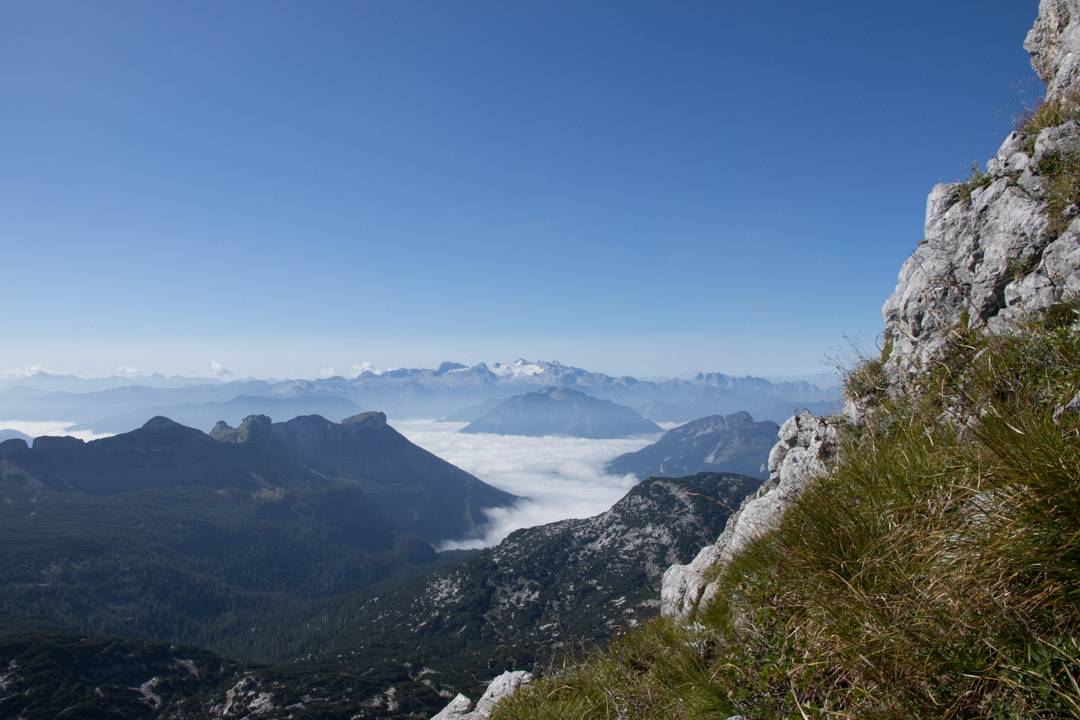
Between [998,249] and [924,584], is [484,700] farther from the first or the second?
[998,249]

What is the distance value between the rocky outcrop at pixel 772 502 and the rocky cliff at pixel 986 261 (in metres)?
0.06

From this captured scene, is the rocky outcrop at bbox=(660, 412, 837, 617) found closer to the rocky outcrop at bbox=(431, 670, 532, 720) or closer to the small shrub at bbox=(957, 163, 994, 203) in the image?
the rocky outcrop at bbox=(431, 670, 532, 720)

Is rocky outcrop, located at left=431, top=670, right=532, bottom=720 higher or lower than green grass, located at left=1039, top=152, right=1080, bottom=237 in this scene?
lower

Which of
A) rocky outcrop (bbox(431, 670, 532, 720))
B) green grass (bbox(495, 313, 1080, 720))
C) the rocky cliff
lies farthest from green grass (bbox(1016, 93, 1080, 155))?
rocky outcrop (bbox(431, 670, 532, 720))

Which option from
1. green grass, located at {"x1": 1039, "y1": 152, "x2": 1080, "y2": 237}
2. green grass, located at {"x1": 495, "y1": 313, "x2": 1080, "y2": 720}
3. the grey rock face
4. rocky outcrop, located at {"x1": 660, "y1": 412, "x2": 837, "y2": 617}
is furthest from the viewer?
the grey rock face

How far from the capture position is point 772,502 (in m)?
10.6

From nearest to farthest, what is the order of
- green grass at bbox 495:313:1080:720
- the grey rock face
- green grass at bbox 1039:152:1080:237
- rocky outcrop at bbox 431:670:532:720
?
green grass at bbox 495:313:1080:720 → green grass at bbox 1039:152:1080:237 → rocky outcrop at bbox 431:670:532:720 → the grey rock face

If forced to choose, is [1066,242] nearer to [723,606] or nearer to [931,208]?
[931,208]

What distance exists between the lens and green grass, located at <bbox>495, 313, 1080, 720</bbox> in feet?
10.9

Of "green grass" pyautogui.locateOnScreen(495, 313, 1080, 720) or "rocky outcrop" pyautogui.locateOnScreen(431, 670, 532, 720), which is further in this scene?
"rocky outcrop" pyautogui.locateOnScreen(431, 670, 532, 720)

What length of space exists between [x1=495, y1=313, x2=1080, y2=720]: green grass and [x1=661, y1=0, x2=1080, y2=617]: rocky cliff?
3.72 feet

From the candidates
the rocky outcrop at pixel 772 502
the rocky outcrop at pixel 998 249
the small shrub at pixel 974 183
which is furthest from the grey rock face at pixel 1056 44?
the rocky outcrop at pixel 772 502

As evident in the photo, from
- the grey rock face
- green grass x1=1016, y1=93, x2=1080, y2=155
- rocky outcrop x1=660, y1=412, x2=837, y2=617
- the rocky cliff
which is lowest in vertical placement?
rocky outcrop x1=660, y1=412, x2=837, y2=617

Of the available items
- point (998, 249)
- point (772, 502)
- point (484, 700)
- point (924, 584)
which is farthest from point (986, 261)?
point (484, 700)
